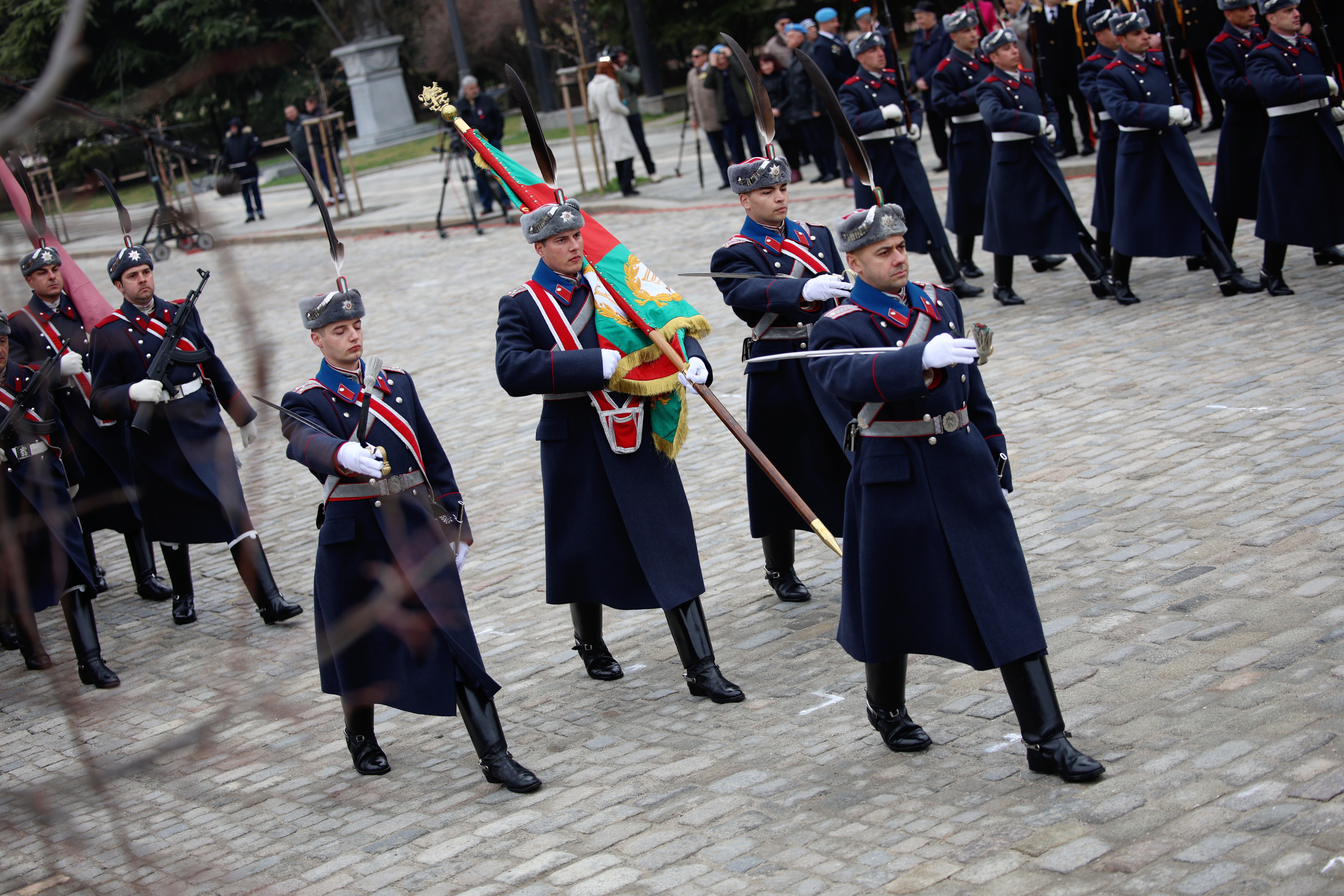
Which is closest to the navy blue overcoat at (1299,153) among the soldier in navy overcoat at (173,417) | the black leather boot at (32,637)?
the soldier in navy overcoat at (173,417)

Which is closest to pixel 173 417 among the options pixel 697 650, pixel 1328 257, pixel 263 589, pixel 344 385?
pixel 263 589

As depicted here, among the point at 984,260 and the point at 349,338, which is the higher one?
the point at 349,338

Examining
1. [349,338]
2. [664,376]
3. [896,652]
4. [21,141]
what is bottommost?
[896,652]

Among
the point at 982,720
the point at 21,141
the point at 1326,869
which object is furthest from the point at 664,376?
the point at 21,141

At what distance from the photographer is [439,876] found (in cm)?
441

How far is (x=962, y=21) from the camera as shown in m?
11.1

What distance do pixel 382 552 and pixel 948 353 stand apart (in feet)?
7.30

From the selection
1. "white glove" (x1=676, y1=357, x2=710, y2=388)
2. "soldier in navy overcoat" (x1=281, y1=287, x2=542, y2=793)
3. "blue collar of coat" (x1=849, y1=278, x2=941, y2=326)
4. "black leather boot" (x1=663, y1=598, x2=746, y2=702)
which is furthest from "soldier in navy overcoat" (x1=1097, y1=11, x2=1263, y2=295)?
"soldier in navy overcoat" (x1=281, y1=287, x2=542, y2=793)

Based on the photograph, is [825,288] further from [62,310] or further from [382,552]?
[62,310]

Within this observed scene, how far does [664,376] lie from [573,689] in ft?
4.54

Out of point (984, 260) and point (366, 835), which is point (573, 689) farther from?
point (984, 260)

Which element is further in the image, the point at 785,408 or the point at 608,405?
the point at 785,408

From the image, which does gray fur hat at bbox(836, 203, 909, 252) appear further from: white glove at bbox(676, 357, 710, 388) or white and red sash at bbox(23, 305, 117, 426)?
white and red sash at bbox(23, 305, 117, 426)

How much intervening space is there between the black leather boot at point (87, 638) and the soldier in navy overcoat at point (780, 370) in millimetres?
3180
